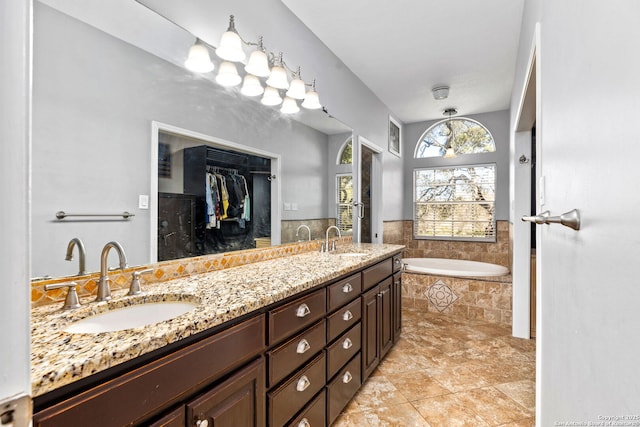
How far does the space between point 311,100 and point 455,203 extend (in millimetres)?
3403

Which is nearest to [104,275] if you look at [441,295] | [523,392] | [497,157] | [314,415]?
[314,415]

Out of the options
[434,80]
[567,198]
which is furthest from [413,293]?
[567,198]

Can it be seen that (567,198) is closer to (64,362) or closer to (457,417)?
(64,362)

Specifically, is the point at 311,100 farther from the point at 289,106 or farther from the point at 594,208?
the point at 594,208

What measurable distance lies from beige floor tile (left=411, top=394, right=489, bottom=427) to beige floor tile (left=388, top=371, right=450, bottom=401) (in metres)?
0.05

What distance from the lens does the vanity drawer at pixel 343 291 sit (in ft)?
5.51

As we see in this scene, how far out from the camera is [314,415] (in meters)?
1.54

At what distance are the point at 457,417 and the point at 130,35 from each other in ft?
8.41

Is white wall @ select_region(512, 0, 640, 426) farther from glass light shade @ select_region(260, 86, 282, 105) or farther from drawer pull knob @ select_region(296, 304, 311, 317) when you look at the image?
glass light shade @ select_region(260, 86, 282, 105)

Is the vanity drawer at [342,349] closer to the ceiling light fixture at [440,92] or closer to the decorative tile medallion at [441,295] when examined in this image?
the decorative tile medallion at [441,295]

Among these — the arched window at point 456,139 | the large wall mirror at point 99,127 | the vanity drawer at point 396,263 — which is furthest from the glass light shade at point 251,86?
the arched window at point 456,139

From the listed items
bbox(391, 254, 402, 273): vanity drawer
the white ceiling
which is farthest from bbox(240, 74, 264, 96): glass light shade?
bbox(391, 254, 402, 273): vanity drawer

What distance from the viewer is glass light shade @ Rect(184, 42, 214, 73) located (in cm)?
162

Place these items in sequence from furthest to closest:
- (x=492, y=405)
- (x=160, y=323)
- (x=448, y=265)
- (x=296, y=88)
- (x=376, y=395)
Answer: (x=448, y=265) → (x=296, y=88) → (x=376, y=395) → (x=492, y=405) → (x=160, y=323)
